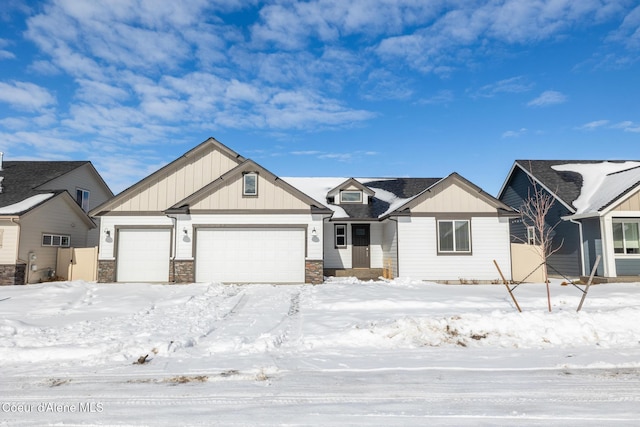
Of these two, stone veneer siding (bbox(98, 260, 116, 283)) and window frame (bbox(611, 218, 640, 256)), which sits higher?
window frame (bbox(611, 218, 640, 256))

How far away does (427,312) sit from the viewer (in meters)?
9.84

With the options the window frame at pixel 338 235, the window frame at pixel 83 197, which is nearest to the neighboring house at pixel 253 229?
the window frame at pixel 338 235

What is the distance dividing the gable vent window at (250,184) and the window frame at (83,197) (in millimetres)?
13126

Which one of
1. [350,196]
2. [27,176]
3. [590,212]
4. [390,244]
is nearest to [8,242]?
[27,176]

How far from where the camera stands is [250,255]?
16328 millimetres

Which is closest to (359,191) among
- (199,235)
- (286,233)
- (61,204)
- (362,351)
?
(286,233)

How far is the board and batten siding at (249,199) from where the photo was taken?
16469 millimetres

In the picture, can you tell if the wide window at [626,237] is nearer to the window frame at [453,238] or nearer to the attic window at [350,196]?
the window frame at [453,238]

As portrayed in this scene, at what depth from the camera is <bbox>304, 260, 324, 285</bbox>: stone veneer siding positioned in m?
16.1

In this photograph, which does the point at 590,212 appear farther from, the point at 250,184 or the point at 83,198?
the point at 83,198

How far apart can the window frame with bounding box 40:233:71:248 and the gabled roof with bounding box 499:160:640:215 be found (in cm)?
2498

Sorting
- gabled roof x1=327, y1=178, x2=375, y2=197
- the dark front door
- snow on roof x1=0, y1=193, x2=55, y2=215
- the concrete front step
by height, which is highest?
gabled roof x1=327, y1=178, x2=375, y2=197

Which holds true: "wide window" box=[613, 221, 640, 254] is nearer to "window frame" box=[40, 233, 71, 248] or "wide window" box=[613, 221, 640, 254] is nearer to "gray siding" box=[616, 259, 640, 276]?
"gray siding" box=[616, 259, 640, 276]

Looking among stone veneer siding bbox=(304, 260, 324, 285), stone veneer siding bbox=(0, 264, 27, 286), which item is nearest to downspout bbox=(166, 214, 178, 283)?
stone veneer siding bbox=(304, 260, 324, 285)
